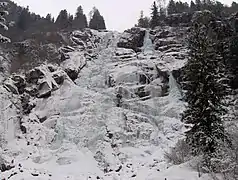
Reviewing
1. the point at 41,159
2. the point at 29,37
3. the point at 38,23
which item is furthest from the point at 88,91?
the point at 38,23

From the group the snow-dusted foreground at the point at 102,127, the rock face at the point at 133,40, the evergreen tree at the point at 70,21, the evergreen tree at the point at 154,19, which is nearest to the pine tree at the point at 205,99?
the snow-dusted foreground at the point at 102,127

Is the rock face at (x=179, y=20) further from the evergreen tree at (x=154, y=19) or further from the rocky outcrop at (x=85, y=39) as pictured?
the rocky outcrop at (x=85, y=39)

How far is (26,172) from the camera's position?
81.7 ft

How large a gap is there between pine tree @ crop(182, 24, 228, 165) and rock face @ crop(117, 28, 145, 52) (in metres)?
35.2

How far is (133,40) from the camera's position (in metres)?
58.6

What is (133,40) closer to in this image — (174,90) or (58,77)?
(174,90)

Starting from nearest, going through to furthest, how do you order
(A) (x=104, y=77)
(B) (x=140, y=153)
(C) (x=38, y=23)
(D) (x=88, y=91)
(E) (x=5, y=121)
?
(B) (x=140, y=153)
(E) (x=5, y=121)
(D) (x=88, y=91)
(A) (x=104, y=77)
(C) (x=38, y=23)

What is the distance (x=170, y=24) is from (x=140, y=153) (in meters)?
40.8

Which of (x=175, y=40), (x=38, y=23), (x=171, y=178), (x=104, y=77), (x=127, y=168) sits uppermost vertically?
(x=38, y=23)

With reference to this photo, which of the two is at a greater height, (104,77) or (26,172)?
(104,77)

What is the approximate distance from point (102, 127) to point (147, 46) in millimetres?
26766

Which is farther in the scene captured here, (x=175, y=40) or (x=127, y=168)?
(x=175, y=40)

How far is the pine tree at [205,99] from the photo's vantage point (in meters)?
20.0

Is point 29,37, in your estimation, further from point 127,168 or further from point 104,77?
point 127,168
